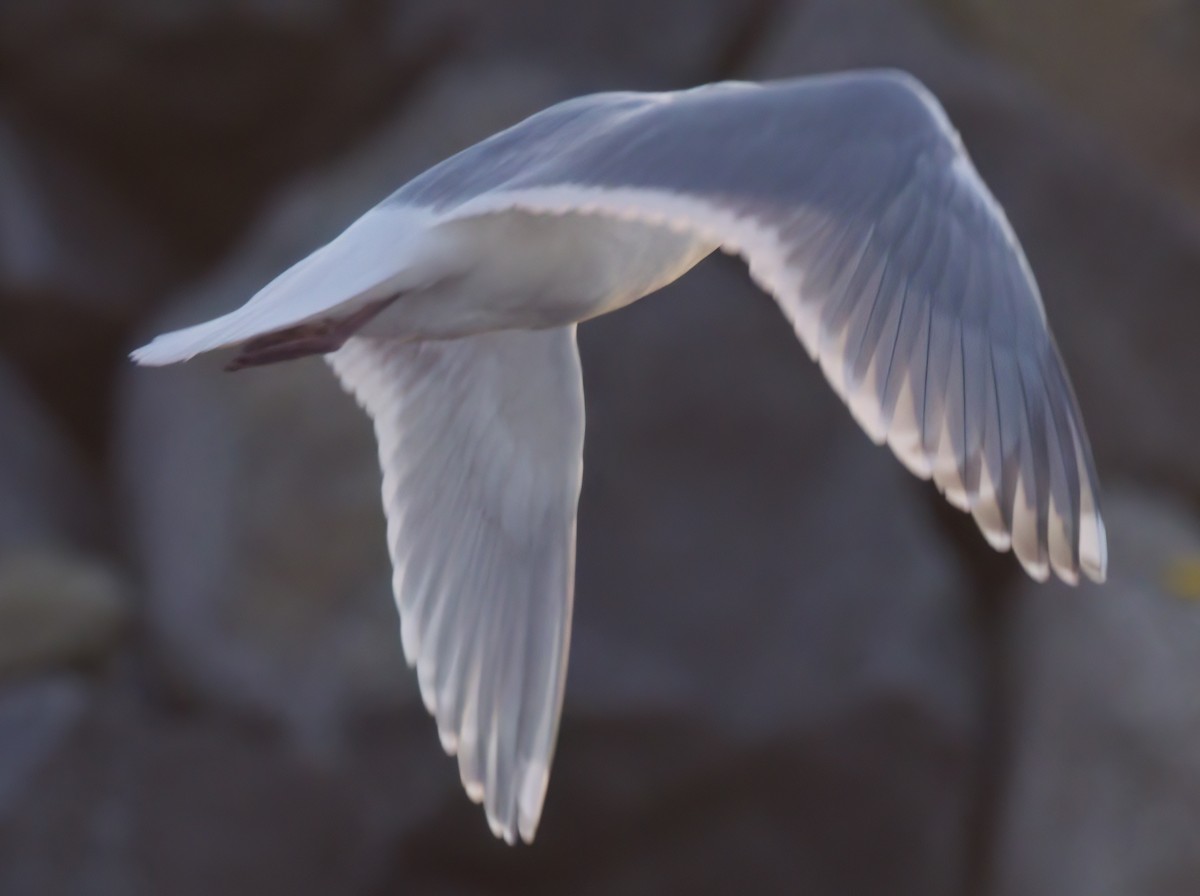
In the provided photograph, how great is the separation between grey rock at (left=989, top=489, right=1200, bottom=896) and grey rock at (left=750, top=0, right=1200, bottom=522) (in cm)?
15

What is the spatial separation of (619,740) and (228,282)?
114 centimetres

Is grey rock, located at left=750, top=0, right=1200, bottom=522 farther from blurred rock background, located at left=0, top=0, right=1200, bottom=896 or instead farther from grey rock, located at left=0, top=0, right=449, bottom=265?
grey rock, located at left=0, top=0, right=449, bottom=265

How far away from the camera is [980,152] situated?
370 cm

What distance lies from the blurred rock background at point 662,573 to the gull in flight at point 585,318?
1367 mm

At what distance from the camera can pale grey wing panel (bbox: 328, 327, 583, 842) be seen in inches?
80.0

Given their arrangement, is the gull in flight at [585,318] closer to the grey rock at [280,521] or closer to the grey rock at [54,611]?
the grey rock at [280,521]

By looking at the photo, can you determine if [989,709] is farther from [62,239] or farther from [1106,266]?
[62,239]

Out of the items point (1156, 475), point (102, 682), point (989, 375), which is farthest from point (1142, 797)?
point (989, 375)

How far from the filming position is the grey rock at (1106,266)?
369 centimetres

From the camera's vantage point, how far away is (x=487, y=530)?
2.09 metres

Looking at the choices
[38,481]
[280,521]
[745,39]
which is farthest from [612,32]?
[38,481]

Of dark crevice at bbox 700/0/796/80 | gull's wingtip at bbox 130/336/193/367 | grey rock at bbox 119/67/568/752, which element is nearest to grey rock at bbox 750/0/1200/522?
dark crevice at bbox 700/0/796/80

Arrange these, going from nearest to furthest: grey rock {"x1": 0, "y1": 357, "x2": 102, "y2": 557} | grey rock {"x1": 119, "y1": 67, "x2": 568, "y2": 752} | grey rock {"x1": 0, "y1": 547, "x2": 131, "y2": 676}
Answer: grey rock {"x1": 119, "y1": 67, "x2": 568, "y2": 752}, grey rock {"x1": 0, "y1": 547, "x2": 131, "y2": 676}, grey rock {"x1": 0, "y1": 357, "x2": 102, "y2": 557}

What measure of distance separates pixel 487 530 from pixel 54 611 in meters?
1.84
